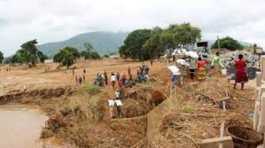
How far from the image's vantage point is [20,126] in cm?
2383

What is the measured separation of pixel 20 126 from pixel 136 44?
27.6 meters

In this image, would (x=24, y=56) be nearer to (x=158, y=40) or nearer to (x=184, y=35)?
(x=158, y=40)

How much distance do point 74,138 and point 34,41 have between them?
40713 mm

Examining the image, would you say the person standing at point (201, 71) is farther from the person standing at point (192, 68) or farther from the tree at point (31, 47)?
the tree at point (31, 47)

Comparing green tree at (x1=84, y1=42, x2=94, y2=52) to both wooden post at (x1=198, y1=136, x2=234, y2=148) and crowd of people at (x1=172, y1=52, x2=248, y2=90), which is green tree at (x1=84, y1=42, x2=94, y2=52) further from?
wooden post at (x1=198, y1=136, x2=234, y2=148)

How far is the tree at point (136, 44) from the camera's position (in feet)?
163

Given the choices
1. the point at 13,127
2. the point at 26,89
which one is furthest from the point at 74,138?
the point at 26,89

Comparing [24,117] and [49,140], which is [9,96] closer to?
[24,117]

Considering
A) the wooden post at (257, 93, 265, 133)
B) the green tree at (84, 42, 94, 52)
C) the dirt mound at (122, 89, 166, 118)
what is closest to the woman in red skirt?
the wooden post at (257, 93, 265, 133)

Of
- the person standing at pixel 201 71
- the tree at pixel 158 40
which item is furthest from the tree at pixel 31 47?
the person standing at pixel 201 71

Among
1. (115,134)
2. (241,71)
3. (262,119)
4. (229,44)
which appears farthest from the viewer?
(229,44)

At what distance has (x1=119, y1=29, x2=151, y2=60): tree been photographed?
1957 inches

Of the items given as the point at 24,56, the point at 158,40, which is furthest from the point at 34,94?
the point at 24,56

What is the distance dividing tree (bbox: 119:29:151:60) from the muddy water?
22.1 meters
